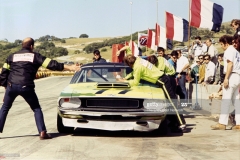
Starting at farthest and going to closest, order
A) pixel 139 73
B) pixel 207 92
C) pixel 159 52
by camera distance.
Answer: pixel 207 92
pixel 159 52
pixel 139 73

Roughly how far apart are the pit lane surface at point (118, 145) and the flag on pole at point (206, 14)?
6.90 metres

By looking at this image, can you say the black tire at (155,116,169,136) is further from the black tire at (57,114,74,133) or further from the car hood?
the black tire at (57,114,74,133)

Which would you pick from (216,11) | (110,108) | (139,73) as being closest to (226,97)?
(139,73)

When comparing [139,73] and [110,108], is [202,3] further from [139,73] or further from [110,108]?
[110,108]

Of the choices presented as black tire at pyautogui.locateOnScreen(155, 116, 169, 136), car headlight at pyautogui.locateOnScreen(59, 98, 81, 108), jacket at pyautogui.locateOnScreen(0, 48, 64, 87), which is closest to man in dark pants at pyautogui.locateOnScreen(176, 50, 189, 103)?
black tire at pyautogui.locateOnScreen(155, 116, 169, 136)

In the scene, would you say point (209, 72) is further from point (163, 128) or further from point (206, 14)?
point (163, 128)

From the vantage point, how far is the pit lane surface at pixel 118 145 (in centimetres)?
642

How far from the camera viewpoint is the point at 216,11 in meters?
15.7

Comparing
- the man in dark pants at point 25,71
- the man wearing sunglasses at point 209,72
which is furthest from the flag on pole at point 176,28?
the man in dark pants at point 25,71

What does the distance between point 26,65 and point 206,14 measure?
9415 millimetres

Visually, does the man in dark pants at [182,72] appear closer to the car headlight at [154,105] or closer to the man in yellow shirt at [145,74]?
the man in yellow shirt at [145,74]

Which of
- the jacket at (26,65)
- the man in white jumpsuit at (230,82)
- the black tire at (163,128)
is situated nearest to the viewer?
the jacket at (26,65)

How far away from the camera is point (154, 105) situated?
795cm

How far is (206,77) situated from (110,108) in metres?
6.39
